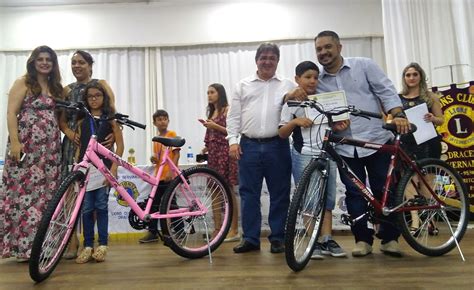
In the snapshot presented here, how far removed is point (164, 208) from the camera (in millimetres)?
2227

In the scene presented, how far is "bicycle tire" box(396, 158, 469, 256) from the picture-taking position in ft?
6.75

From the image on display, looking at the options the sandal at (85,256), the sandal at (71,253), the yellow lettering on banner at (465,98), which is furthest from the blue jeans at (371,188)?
the yellow lettering on banner at (465,98)

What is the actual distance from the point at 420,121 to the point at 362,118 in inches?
26.3

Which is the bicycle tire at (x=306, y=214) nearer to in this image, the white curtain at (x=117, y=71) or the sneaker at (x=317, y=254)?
the sneaker at (x=317, y=254)

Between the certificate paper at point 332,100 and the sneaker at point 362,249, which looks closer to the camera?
the certificate paper at point 332,100

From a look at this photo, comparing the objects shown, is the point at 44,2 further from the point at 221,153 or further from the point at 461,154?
the point at 461,154

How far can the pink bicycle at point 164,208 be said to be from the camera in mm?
1848

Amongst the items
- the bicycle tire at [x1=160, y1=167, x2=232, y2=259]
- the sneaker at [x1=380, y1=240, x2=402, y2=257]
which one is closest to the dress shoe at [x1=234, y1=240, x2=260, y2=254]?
the bicycle tire at [x1=160, y1=167, x2=232, y2=259]

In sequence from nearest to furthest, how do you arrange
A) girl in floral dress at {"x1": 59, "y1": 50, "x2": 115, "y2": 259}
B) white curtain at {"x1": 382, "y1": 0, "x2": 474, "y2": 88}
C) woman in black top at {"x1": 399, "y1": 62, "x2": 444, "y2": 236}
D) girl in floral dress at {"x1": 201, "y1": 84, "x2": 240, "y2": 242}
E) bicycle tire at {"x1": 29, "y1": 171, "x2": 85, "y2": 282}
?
bicycle tire at {"x1": 29, "y1": 171, "x2": 85, "y2": 282}
girl in floral dress at {"x1": 59, "y1": 50, "x2": 115, "y2": 259}
woman in black top at {"x1": 399, "y1": 62, "x2": 444, "y2": 236}
girl in floral dress at {"x1": 201, "y1": 84, "x2": 240, "y2": 242}
white curtain at {"x1": 382, "y1": 0, "x2": 474, "y2": 88}

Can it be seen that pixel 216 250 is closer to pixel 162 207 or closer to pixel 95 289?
pixel 162 207

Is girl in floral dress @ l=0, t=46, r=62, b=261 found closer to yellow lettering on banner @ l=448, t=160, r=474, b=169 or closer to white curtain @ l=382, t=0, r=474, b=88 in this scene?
yellow lettering on banner @ l=448, t=160, r=474, b=169

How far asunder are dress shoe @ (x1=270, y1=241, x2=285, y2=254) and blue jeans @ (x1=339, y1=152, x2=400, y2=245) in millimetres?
447

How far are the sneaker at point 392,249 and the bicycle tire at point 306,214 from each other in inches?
20.4

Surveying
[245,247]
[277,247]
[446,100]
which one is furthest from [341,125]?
[446,100]
